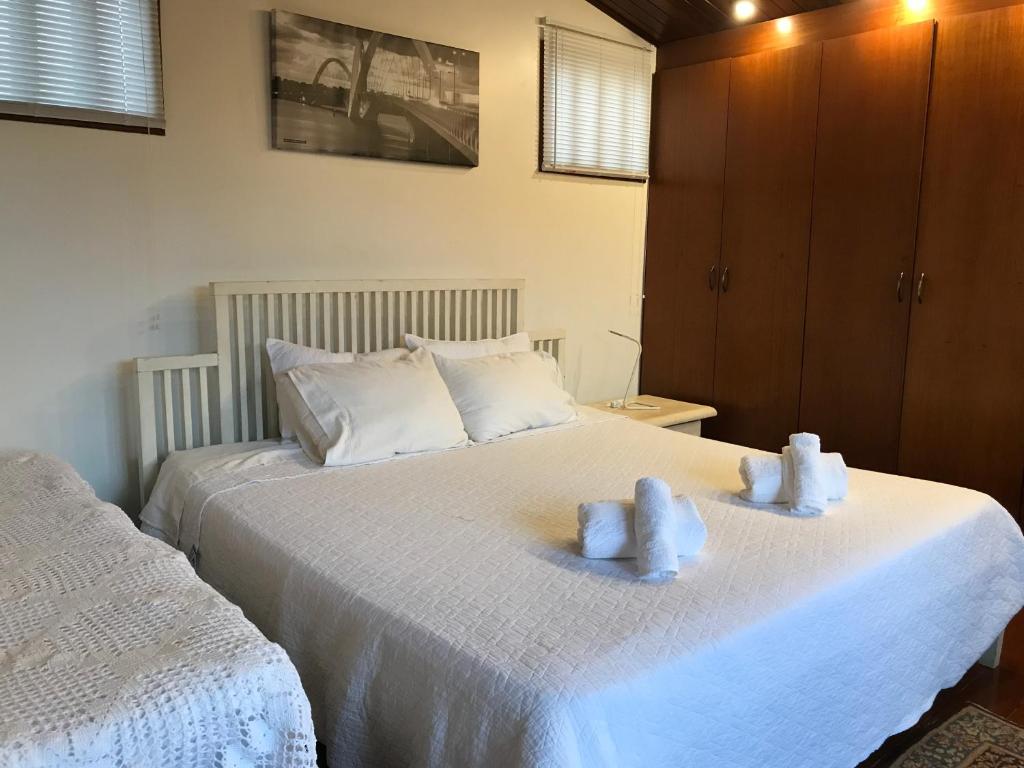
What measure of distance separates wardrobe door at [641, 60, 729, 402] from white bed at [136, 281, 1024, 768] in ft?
4.29

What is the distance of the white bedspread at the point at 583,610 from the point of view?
1.37 metres

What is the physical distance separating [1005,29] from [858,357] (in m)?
1.32

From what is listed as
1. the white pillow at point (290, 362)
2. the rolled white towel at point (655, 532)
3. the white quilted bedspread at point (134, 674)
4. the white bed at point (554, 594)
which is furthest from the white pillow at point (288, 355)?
the rolled white towel at point (655, 532)

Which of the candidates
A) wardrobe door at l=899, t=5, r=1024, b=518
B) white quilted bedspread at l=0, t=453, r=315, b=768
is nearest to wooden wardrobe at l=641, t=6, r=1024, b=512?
wardrobe door at l=899, t=5, r=1024, b=518

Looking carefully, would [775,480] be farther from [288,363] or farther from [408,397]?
[288,363]

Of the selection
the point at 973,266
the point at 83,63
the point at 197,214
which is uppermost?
the point at 83,63

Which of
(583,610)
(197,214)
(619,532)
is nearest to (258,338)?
(197,214)

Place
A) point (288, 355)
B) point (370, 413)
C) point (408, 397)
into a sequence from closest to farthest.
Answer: point (370, 413) < point (408, 397) < point (288, 355)

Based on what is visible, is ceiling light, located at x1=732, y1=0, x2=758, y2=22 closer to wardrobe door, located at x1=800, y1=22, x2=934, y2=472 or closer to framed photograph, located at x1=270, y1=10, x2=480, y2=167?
wardrobe door, located at x1=800, y1=22, x2=934, y2=472

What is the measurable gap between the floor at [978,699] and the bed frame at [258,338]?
2.15m

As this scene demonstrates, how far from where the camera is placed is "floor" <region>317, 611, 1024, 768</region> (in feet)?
6.80

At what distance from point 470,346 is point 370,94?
103cm

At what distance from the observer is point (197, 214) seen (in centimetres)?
277

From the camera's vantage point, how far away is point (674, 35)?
400cm
